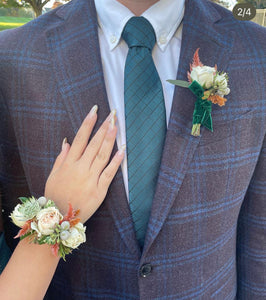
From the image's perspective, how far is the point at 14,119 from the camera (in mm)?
817

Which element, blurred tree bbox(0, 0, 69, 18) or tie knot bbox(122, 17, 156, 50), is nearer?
tie knot bbox(122, 17, 156, 50)

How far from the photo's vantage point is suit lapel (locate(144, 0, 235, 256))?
75cm

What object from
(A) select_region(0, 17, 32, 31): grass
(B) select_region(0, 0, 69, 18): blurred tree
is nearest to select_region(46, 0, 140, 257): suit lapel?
(A) select_region(0, 17, 32, 31): grass

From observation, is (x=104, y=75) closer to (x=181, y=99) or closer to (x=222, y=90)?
(x=181, y=99)

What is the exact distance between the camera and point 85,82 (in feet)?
2.50

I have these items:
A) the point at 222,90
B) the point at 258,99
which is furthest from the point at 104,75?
the point at 258,99

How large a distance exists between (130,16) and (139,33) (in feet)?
0.22

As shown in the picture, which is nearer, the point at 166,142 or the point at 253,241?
the point at 166,142

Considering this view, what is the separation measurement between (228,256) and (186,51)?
0.68 metres

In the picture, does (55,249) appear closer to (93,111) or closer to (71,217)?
(71,217)

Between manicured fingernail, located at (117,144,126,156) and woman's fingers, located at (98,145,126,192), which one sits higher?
manicured fingernail, located at (117,144,126,156)

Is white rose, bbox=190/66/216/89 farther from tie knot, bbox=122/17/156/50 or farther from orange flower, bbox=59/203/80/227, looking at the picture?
orange flower, bbox=59/203/80/227

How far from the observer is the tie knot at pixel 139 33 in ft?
2.62

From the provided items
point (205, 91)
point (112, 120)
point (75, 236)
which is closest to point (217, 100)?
point (205, 91)
